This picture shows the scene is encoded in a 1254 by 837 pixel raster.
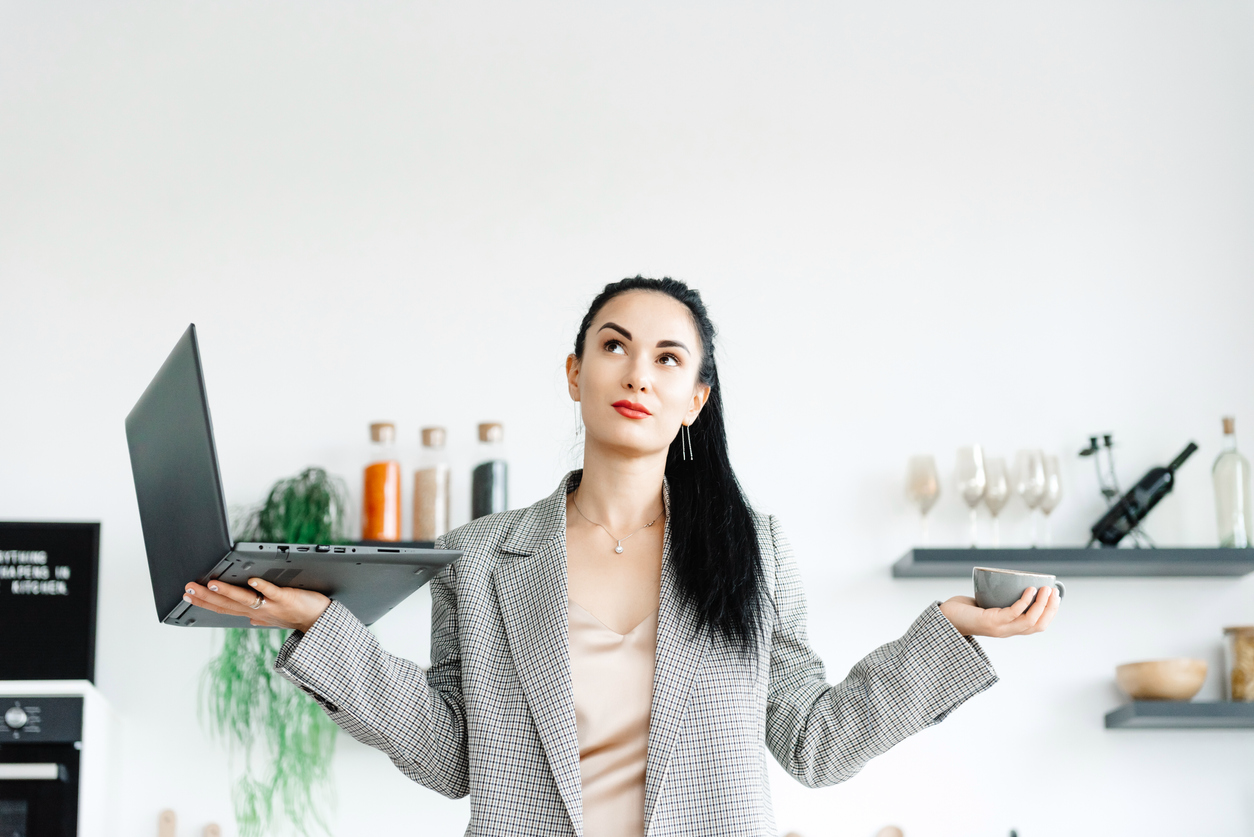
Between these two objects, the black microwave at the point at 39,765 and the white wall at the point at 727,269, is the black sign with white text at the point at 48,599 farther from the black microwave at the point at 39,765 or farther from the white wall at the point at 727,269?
the black microwave at the point at 39,765

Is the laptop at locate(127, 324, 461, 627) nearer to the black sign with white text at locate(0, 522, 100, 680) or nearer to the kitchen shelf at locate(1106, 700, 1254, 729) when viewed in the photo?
the black sign with white text at locate(0, 522, 100, 680)

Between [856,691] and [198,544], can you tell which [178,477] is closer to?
[198,544]

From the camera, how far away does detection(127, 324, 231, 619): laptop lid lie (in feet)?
3.78

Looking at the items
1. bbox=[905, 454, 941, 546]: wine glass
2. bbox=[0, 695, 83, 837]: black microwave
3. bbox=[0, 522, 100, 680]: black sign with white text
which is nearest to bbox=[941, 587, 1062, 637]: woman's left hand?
bbox=[905, 454, 941, 546]: wine glass

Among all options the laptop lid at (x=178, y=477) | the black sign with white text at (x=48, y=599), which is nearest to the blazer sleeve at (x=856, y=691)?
the laptop lid at (x=178, y=477)

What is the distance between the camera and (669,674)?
4.72ft

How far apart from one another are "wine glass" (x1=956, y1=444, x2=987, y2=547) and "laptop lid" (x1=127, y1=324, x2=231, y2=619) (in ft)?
6.58

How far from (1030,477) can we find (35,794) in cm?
237

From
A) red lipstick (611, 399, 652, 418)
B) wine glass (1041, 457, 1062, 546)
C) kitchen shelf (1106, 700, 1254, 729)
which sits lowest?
kitchen shelf (1106, 700, 1254, 729)

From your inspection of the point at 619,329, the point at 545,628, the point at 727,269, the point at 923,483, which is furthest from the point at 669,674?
the point at 727,269

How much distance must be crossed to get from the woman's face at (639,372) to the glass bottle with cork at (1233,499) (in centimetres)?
182

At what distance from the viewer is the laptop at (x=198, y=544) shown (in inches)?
45.8

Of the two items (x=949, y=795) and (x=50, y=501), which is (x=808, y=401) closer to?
(x=949, y=795)

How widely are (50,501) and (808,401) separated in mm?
1955
